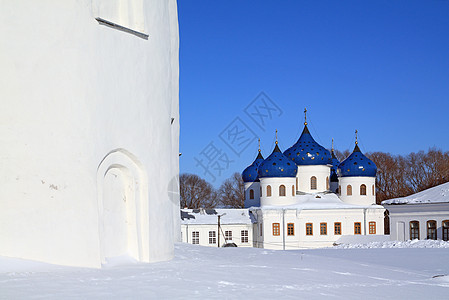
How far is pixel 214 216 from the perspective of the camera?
38.5 metres

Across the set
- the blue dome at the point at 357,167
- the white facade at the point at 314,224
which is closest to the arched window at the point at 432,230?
the white facade at the point at 314,224

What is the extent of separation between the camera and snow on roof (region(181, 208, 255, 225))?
37812 mm

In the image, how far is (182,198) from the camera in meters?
51.0

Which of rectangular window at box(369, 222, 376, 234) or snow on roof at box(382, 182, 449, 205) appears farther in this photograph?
rectangular window at box(369, 222, 376, 234)

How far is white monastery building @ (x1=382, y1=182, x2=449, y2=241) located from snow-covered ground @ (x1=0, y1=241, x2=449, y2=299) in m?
14.8

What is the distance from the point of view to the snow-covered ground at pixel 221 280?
6.49 meters

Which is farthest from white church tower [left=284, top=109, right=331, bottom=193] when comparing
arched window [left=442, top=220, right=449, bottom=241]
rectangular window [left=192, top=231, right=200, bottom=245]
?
arched window [left=442, top=220, right=449, bottom=241]

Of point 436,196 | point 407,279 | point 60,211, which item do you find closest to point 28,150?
point 60,211

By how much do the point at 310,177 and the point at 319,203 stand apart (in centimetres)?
246

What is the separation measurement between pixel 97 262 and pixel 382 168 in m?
43.6

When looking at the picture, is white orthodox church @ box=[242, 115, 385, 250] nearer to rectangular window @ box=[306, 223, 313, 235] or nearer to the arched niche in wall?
rectangular window @ box=[306, 223, 313, 235]

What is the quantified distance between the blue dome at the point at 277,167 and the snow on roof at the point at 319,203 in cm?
204

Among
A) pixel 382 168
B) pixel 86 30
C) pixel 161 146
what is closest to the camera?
pixel 86 30

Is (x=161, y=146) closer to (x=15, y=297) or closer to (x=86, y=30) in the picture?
(x=86, y=30)
